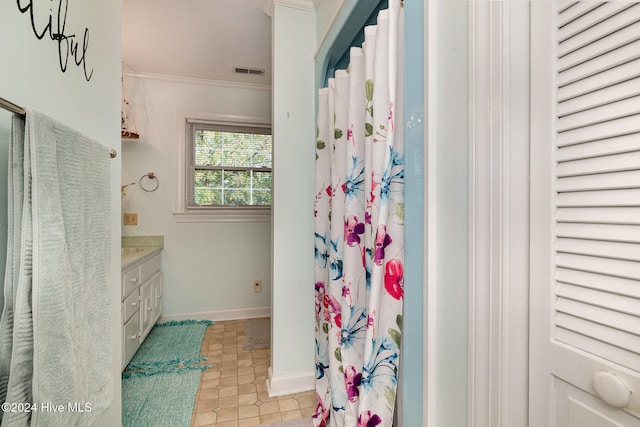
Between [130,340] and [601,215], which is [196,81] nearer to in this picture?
[130,340]

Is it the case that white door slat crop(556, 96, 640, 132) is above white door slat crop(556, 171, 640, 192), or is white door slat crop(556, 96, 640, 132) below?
above

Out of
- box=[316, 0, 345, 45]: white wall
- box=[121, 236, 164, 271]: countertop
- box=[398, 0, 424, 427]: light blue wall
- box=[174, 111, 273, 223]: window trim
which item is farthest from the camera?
box=[174, 111, 273, 223]: window trim

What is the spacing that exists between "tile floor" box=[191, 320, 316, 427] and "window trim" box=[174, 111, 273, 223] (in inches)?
50.0

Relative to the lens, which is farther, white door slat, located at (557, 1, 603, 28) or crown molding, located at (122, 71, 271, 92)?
crown molding, located at (122, 71, 271, 92)

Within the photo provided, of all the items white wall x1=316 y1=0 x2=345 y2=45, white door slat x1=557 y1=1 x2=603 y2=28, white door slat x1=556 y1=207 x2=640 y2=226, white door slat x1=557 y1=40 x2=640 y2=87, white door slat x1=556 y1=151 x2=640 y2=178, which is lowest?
white door slat x1=556 y1=207 x2=640 y2=226

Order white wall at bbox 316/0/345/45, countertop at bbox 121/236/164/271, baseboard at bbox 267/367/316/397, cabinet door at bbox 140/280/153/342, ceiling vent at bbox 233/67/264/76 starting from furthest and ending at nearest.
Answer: ceiling vent at bbox 233/67/264/76 < countertop at bbox 121/236/164/271 < cabinet door at bbox 140/280/153/342 < baseboard at bbox 267/367/316/397 < white wall at bbox 316/0/345/45

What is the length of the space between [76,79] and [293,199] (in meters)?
1.20

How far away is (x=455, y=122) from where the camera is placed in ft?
2.31

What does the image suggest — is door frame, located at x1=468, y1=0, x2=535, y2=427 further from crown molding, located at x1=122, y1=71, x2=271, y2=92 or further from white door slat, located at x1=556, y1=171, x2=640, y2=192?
crown molding, located at x1=122, y1=71, x2=271, y2=92

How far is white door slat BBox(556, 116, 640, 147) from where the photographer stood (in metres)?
0.45

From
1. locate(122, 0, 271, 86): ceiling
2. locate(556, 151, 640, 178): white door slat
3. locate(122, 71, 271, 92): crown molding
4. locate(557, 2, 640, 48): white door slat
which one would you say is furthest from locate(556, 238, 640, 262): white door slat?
locate(122, 71, 271, 92): crown molding

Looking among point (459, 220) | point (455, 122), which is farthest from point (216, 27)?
point (459, 220)

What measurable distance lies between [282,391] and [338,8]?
2.24m

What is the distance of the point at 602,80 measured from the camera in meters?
0.48
